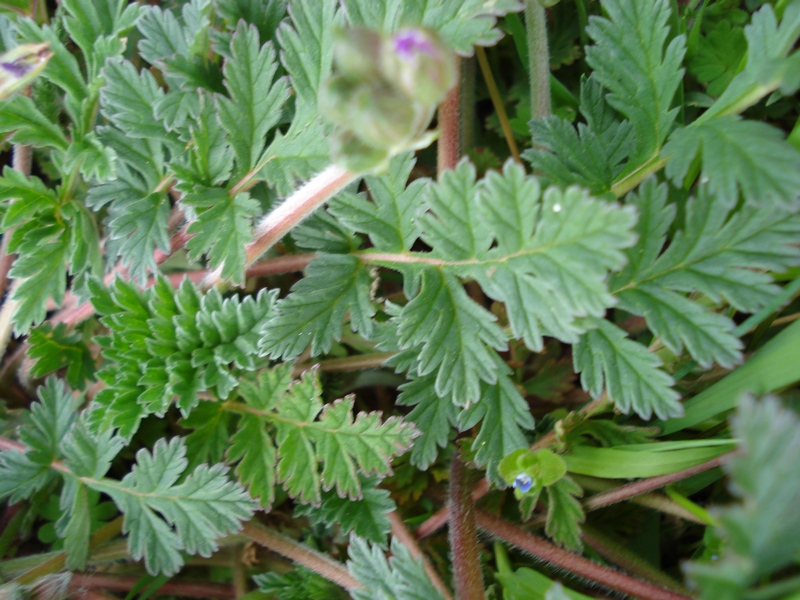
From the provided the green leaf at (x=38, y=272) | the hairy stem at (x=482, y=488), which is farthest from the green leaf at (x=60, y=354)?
the hairy stem at (x=482, y=488)

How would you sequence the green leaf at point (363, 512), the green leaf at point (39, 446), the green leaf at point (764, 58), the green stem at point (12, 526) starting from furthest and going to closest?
the green stem at point (12, 526) → the green leaf at point (39, 446) → the green leaf at point (363, 512) → the green leaf at point (764, 58)

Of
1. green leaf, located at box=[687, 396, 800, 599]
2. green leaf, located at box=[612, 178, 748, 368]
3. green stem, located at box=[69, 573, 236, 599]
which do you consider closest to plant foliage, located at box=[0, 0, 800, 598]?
green leaf, located at box=[612, 178, 748, 368]

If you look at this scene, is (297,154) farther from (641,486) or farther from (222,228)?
(641,486)

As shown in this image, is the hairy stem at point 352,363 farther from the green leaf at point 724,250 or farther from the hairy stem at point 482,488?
the green leaf at point 724,250

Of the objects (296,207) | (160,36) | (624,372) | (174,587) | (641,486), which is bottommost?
(174,587)

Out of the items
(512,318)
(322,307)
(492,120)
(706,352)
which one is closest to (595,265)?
(512,318)

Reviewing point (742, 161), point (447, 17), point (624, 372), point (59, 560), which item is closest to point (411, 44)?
point (447, 17)
